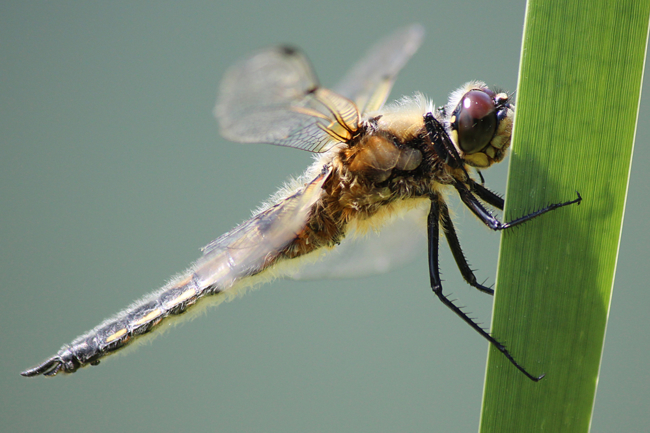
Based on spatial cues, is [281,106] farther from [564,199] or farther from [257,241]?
[564,199]

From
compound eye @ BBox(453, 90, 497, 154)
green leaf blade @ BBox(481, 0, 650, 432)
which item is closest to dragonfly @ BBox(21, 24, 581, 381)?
compound eye @ BBox(453, 90, 497, 154)

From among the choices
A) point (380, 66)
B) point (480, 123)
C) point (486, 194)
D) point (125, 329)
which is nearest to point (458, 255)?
point (486, 194)

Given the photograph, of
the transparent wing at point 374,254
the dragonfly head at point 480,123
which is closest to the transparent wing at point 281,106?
the dragonfly head at point 480,123

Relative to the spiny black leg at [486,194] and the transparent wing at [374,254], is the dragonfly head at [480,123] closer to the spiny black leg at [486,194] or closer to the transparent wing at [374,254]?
the spiny black leg at [486,194]

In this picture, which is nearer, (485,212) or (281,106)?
(281,106)

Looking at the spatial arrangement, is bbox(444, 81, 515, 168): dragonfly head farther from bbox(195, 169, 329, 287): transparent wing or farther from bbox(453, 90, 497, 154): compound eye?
bbox(195, 169, 329, 287): transparent wing

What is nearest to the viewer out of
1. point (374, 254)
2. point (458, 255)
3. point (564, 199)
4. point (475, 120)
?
point (564, 199)

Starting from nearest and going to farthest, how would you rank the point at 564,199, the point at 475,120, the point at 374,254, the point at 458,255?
the point at 564,199 < the point at 475,120 < the point at 458,255 < the point at 374,254
